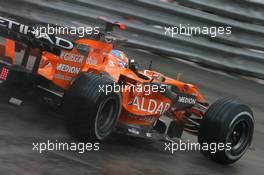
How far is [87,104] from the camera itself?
18.7 feet

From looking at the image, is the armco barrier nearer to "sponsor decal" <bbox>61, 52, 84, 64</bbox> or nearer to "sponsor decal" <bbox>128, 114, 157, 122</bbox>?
"sponsor decal" <bbox>128, 114, 157, 122</bbox>

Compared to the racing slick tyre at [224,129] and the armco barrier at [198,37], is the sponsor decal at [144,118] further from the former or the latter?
the armco barrier at [198,37]

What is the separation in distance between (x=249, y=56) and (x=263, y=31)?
54 centimetres

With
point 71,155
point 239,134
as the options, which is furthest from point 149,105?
point 71,155

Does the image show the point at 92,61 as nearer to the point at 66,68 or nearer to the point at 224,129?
the point at 66,68

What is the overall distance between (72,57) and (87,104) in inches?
35.1

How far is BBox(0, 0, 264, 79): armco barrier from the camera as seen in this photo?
11.1 metres

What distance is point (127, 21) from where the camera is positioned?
1105 centimetres

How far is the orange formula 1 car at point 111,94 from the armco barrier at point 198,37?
12.3 feet

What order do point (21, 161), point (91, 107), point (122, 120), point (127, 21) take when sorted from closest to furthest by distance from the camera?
point (21, 161) < point (91, 107) < point (122, 120) < point (127, 21)

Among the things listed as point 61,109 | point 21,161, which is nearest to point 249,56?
point 61,109

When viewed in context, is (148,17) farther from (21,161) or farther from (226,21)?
(21,161)

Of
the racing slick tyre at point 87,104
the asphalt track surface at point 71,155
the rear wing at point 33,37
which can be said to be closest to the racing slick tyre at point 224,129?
the asphalt track surface at point 71,155

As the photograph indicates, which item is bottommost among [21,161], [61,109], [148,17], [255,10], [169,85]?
[21,161]
